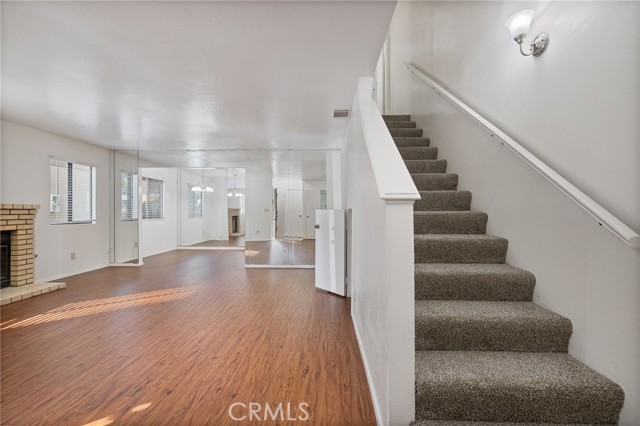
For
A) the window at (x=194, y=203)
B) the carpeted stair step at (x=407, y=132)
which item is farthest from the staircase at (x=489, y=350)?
the window at (x=194, y=203)

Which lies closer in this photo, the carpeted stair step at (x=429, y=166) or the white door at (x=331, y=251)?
the carpeted stair step at (x=429, y=166)

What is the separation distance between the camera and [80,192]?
568 cm

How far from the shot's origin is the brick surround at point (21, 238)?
4.06 metres

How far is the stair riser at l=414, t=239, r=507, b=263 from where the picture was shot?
2174 mm

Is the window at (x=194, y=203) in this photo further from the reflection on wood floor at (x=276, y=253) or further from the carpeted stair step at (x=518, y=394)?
the carpeted stair step at (x=518, y=394)

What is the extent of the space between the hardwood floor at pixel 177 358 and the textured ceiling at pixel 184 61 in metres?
2.49

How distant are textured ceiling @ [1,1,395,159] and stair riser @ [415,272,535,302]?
1861mm

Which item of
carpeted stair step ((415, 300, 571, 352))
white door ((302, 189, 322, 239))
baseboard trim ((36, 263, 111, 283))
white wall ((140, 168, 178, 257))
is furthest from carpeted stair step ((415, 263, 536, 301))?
white wall ((140, 168, 178, 257))

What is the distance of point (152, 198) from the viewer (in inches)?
312

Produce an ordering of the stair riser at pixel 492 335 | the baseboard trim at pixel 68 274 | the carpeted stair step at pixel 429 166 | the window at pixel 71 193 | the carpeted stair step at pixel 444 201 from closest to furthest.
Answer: the stair riser at pixel 492 335, the carpeted stair step at pixel 444 201, the carpeted stair step at pixel 429 166, the baseboard trim at pixel 68 274, the window at pixel 71 193

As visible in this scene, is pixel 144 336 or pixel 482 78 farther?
pixel 144 336

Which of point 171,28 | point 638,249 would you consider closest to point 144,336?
point 171,28

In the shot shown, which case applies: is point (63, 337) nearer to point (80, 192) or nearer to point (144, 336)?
point (144, 336)

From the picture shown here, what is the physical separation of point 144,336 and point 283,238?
369cm
